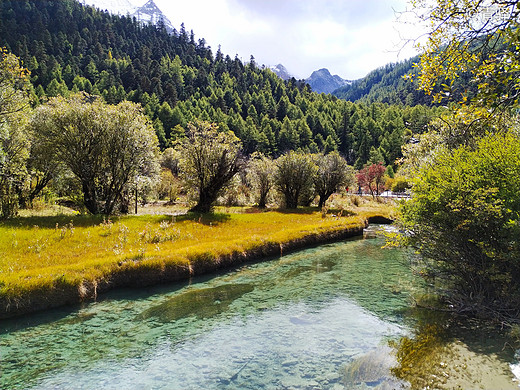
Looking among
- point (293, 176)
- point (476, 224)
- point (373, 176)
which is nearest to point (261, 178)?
point (293, 176)

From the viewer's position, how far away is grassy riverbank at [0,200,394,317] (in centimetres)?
→ 1408

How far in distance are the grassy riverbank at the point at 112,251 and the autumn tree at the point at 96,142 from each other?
4780 millimetres

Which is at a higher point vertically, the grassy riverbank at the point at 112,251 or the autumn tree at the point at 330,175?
the autumn tree at the point at 330,175

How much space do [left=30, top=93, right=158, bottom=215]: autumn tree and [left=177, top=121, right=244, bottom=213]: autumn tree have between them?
19.6 ft

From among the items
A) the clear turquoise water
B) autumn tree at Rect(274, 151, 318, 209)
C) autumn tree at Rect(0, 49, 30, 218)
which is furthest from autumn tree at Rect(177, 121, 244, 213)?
the clear turquoise water

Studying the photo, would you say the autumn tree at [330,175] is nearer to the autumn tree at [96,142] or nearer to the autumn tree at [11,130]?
the autumn tree at [96,142]

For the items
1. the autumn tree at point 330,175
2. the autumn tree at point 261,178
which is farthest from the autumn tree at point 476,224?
the autumn tree at point 330,175

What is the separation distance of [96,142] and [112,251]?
46.5 feet

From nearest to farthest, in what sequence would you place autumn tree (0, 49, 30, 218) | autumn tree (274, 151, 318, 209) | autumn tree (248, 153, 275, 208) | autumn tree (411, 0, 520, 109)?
1. autumn tree (411, 0, 520, 109)
2. autumn tree (0, 49, 30, 218)
3. autumn tree (274, 151, 318, 209)
4. autumn tree (248, 153, 275, 208)

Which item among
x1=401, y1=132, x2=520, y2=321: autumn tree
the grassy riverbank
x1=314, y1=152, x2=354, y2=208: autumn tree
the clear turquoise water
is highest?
x1=314, y1=152, x2=354, y2=208: autumn tree

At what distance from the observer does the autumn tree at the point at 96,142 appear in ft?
91.2

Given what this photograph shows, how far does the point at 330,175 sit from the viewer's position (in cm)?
5119

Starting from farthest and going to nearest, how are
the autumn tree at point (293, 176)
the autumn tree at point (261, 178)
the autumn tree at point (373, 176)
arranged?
the autumn tree at point (373, 176)
the autumn tree at point (261, 178)
the autumn tree at point (293, 176)

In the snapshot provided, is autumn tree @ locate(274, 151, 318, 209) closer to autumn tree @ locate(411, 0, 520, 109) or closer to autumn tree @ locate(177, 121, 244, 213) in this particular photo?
autumn tree @ locate(177, 121, 244, 213)
